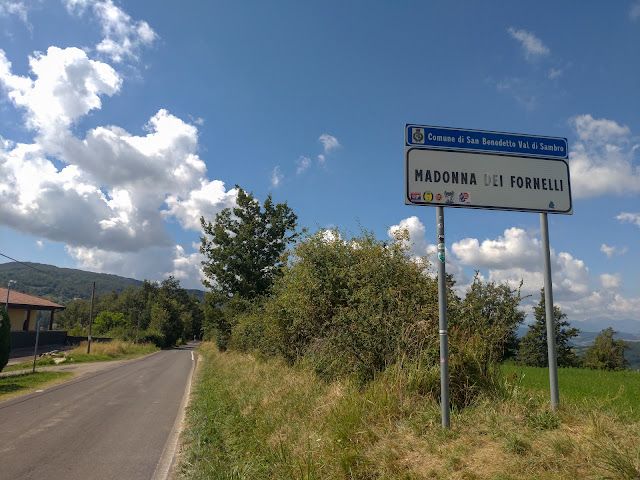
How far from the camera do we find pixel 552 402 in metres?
4.77

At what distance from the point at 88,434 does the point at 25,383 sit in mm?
11334

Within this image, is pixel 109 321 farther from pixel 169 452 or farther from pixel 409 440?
pixel 409 440

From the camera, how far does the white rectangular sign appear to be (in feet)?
16.9

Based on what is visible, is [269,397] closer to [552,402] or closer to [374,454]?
[374,454]

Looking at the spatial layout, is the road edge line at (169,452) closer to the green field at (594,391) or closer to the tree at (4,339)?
the green field at (594,391)

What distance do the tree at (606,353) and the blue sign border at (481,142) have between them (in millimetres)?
63395

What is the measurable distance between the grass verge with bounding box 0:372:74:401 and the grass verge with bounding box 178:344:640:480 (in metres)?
10.3

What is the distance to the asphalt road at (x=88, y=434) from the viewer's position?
5891mm

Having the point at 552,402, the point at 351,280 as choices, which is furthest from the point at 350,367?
the point at 552,402

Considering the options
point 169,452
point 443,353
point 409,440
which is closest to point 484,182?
point 443,353

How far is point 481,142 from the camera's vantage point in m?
5.35

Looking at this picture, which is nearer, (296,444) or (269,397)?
(296,444)

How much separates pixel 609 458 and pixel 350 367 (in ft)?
15.0

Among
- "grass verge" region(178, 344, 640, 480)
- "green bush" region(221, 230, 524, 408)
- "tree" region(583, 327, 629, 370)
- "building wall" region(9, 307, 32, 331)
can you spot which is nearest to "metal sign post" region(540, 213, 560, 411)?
"grass verge" region(178, 344, 640, 480)
